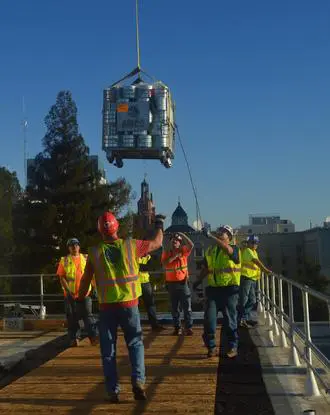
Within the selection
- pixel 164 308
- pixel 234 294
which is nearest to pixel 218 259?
pixel 234 294

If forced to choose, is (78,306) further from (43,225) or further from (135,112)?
(43,225)

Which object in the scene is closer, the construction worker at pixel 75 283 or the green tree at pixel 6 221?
the construction worker at pixel 75 283

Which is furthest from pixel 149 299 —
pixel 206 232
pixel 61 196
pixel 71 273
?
pixel 61 196

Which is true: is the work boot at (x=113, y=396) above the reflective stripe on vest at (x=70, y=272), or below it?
below

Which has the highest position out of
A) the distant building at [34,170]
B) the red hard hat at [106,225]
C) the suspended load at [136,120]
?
the distant building at [34,170]

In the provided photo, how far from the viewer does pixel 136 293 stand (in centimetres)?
554

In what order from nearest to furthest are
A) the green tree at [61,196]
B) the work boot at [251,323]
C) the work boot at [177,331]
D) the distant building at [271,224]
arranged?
the work boot at [177,331], the work boot at [251,323], the green tree at [61,196], the distant building at [271,224]

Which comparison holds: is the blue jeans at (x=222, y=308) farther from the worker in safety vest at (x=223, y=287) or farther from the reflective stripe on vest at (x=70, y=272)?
the reflective stripe on vest at (x=70, y=272)

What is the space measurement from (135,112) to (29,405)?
19.3 feet

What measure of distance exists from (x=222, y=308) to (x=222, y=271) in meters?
0.50

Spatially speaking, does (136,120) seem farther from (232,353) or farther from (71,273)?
(232,353)

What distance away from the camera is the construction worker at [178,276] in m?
9.75

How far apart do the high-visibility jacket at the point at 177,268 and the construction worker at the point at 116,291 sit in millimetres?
4243

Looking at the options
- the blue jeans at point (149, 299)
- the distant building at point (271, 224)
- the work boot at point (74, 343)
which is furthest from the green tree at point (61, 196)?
the distant building at point (271, 224)
